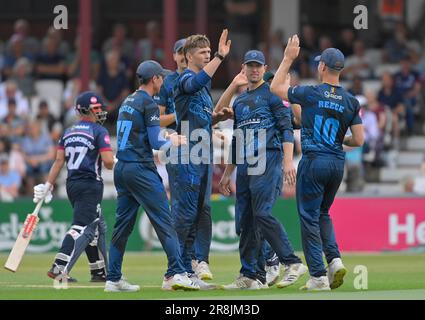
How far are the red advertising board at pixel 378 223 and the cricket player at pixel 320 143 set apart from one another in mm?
9406

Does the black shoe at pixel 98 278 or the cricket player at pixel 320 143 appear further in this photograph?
the black shoe at pixel 98 278

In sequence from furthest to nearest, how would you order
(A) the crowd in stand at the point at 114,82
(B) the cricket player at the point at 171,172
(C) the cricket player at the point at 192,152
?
(A) the crowd in stand at the point at 114,82, (B) the cricket player at the point at 171,172, (C) the cricket player at the point at 192,152

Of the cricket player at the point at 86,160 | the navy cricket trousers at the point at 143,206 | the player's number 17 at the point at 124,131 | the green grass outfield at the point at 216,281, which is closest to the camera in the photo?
the green grass outfield at the point at 216,281

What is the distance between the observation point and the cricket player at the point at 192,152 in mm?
15727

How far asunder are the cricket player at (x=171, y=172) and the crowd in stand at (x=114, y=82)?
987 cm

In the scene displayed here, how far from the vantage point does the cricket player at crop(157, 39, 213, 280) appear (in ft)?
54.5

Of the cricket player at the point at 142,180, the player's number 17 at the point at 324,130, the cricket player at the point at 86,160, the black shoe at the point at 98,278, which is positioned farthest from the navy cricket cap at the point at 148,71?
the black shoe at the point at 98,278

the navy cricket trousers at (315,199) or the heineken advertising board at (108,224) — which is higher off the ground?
the navy cricket trousers at (315,199)

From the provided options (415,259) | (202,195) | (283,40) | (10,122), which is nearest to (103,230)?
(202,195)

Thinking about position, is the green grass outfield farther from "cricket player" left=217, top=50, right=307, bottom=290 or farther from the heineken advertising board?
the heineken advertising board

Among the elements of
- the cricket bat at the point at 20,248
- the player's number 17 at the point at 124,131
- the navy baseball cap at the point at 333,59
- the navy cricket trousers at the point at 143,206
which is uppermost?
the navy baseball cap at the point at 333,59

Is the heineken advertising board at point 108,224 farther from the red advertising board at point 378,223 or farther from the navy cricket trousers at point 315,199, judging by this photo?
the navy cricket trousers at point 315,199
